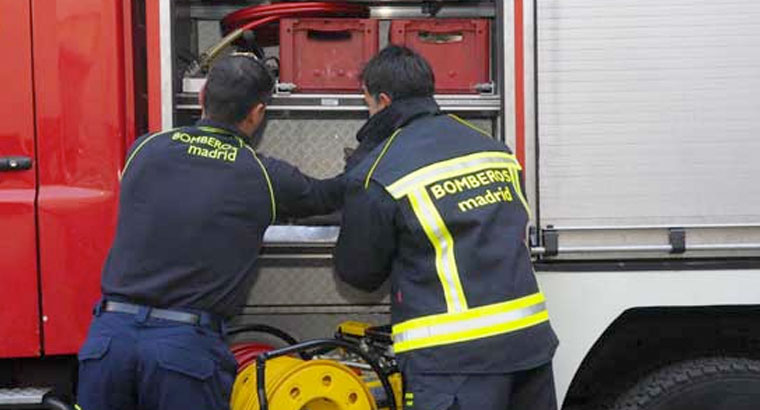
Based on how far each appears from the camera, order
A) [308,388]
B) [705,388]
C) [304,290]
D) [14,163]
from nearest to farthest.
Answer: [308,388] → [14,163] → [705,388] → [304,290]

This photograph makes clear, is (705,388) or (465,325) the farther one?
(705,388)

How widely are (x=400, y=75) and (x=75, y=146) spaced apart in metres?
1.21

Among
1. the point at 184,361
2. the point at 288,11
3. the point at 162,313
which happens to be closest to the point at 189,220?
the point at 162,313

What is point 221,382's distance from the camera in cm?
273

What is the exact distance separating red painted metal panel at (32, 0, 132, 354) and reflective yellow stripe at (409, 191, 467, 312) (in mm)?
1179

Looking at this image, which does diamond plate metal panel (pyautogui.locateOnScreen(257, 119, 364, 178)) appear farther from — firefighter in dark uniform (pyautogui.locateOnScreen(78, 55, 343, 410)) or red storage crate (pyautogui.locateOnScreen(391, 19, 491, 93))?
firefighter in dark uniform (pyautogui.locateOnScreen(78, 55, 343, 410))

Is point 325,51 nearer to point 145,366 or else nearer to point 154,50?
point 154,50

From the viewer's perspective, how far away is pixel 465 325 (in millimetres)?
2631

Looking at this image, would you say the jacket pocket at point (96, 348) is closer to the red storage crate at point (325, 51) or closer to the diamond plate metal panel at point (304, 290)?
the diamond plate metal panel at point (304, 290)

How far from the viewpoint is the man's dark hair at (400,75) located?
2854mm

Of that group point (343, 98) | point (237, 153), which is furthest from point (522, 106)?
point (237, 153)

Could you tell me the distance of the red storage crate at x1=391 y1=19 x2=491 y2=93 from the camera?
3455 mm

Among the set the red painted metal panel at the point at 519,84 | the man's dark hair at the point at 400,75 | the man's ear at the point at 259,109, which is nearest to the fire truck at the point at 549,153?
the red painted metal panel at the point at 519,84

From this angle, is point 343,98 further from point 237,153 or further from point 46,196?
point 46,196
